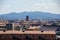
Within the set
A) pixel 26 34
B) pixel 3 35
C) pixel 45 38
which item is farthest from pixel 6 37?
pixel 45 38

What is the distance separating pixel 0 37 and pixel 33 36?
3.85 feet

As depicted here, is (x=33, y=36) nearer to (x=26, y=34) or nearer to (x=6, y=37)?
(x=26, y=34)

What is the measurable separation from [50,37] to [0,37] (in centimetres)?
176

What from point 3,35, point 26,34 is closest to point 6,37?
point 3,35

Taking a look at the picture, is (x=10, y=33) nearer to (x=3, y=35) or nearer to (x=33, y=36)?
(x=3, y=35)

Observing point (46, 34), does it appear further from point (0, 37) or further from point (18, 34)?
point (0, 37)

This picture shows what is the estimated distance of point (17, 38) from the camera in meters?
8.92

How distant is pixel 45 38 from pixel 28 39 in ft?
1.94

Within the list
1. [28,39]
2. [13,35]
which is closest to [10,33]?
[13,35]

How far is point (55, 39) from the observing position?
880cm

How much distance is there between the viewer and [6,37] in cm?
893

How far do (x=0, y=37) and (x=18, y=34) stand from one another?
65 cm

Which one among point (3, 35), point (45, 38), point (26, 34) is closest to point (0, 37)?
point (3, 35)

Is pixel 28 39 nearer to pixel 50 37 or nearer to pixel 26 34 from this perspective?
pixel 26 34
